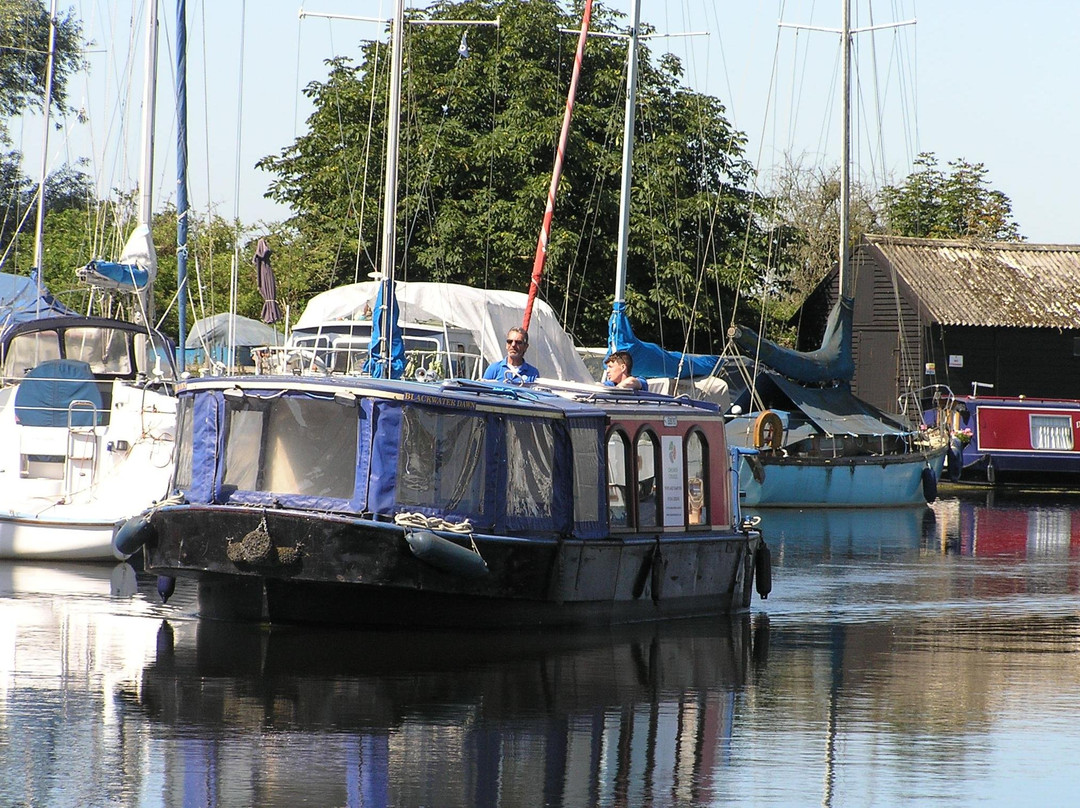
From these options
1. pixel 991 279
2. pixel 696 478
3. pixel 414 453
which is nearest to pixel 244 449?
pixel 414 453

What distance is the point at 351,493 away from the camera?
46.2ft

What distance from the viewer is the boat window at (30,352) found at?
918 inches

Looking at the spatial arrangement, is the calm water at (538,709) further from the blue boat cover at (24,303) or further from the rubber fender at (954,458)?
the rubber fender at (954,458)

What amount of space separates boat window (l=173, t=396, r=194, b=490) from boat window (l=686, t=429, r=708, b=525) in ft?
15.3

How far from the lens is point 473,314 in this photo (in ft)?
105

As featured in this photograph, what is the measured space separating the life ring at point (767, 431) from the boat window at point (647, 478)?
60.6 ft

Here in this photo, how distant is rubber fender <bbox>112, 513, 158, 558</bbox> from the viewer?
14555 mm

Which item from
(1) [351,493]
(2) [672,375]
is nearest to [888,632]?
(1) [351,493]

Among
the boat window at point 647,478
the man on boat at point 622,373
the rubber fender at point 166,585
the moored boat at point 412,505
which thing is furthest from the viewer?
the man on boat at point 622,373

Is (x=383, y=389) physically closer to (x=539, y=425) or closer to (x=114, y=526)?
(x=539, y=425)

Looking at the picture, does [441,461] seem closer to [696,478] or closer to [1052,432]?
[696,478]

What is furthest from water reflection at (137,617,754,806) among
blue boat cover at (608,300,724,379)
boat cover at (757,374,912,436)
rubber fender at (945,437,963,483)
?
rubber fender at (945,437,963,483)

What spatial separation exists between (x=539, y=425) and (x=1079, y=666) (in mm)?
4967

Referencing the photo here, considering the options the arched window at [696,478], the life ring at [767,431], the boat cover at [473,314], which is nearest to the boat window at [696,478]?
the arched window at [696,478]
